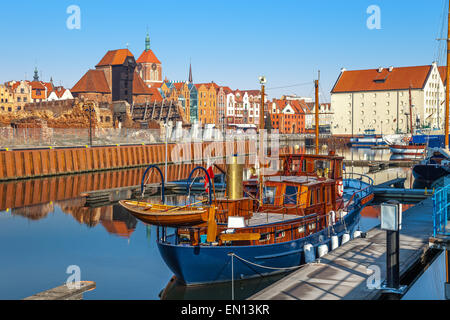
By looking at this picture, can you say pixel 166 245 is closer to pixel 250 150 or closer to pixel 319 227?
pixel 319 227

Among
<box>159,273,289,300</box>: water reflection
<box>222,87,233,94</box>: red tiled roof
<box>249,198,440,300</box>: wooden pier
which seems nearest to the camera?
<box>249,198,440,300</box>: wooden pier

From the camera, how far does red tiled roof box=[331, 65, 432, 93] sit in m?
120

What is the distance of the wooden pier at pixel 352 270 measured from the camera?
11070mm

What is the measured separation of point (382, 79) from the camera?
123812mm

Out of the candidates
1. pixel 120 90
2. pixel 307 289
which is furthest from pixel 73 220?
pixel 120 90

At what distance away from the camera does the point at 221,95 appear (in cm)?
14662

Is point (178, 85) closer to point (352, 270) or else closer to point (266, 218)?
point (266, 218)

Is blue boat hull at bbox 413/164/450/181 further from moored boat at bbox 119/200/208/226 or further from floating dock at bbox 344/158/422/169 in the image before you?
moored boat at bbox 119/200/208/226

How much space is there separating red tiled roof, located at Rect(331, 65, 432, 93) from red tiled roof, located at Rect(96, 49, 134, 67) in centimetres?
5480

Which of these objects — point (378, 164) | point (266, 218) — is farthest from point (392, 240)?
point (378, 164)

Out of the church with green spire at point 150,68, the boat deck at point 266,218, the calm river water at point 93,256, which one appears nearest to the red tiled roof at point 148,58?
the church with green spire at point 150,68

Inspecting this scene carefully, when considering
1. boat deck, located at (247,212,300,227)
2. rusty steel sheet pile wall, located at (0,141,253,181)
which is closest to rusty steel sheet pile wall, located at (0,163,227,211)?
rusty steel sheet pile wall, located at (0,141,253,181)

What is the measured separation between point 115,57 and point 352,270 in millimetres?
114420

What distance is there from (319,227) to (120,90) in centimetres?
10232
